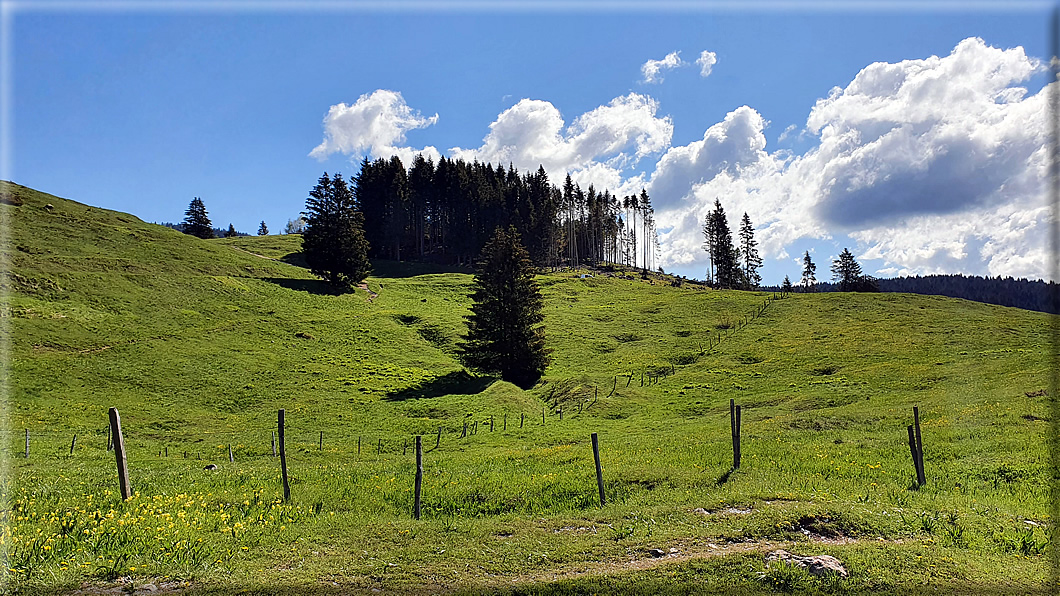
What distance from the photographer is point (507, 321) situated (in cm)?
4972

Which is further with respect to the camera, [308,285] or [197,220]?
[197,220]

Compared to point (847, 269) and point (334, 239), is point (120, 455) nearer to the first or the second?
point (334, 239)

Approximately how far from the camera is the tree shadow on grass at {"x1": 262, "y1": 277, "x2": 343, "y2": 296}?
70.9 m

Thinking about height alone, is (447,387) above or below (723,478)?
above

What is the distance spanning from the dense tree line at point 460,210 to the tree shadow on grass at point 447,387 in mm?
64172

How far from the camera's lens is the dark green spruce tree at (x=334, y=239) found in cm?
7556

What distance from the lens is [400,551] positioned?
1115 cm

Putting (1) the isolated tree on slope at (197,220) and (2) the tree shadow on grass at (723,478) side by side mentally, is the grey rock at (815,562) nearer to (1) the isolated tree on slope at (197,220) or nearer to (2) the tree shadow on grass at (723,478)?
Answer: (2) the tree shadow on grass at (723,478)

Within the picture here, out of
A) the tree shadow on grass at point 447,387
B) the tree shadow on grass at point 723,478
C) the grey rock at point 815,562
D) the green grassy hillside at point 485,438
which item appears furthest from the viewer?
the tree shadow on grass at point 447,387

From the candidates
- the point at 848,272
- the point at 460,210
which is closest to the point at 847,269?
the point at 848,272

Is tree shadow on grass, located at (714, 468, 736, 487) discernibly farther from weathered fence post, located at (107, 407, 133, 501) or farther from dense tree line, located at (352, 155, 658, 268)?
dense tree line, located at (352, 155, 658, 268)

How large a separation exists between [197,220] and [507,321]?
107 metres

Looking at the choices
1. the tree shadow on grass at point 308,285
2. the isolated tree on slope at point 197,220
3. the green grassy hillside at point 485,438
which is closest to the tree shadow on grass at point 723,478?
the green grassy hillside at point 485,438

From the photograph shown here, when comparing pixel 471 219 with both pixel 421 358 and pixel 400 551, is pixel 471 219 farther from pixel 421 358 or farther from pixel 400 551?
pixel 400 551
